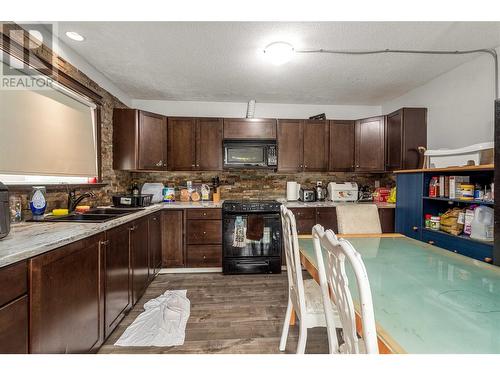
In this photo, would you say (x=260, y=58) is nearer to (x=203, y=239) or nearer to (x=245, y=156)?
(x=245, y=156)

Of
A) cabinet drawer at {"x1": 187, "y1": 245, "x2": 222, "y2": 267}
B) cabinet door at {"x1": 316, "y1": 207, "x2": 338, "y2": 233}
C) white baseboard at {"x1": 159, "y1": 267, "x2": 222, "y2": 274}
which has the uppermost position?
cabinet door at {"x1": 316, "y1": 207, "x2": 338, "y2": 233}

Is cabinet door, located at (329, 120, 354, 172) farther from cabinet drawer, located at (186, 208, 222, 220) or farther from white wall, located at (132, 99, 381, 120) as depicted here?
cabinet drawer, located at (186, 208, 222, 220)

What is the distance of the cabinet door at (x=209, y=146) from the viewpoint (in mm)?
3402

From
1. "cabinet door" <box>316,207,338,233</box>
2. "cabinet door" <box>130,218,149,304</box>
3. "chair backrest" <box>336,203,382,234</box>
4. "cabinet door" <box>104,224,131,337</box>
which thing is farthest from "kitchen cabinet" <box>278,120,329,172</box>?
"cabinet door" <box>104,224,131,337</box>

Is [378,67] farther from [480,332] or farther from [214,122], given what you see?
[480,332]

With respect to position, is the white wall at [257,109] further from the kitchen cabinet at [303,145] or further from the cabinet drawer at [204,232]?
the cabinet drawer at [204,232]

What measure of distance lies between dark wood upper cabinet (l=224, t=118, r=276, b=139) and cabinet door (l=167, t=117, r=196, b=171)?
50 centimetres

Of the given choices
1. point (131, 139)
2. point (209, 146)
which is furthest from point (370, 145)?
point (131, 139)

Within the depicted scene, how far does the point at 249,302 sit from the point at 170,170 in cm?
207

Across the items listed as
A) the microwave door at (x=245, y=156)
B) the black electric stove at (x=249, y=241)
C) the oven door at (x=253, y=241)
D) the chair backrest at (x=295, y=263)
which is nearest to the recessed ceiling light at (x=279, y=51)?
the microwave door at (x=245, y=156)

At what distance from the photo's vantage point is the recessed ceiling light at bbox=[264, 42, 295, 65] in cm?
209

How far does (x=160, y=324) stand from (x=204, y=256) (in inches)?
46.7

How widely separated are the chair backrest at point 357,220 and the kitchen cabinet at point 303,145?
136 centimetres
